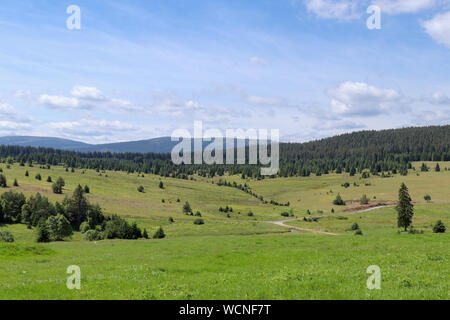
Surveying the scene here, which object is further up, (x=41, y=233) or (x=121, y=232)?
(x=41, y=233)

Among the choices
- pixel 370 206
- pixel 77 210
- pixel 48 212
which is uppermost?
pixel 48 212

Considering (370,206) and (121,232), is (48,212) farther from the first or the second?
(370,206)

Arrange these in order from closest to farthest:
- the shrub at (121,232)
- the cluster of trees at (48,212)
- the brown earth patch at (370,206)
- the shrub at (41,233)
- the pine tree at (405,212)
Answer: the shrub at (41,233), the shrub at (121,232), the pine tree at (405,212), the cluster of trees at (48,212), the brown earth patch at (370,206)

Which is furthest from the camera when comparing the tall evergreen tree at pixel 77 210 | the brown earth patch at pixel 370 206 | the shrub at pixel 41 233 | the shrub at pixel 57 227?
the brown earth patch at pixel 370 206

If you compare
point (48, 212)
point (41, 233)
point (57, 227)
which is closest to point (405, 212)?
point (41, 233)

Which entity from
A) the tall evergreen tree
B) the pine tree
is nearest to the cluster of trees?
the tall evergreen tree

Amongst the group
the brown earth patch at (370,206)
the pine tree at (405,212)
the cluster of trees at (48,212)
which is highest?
the pine tree at (405,212)

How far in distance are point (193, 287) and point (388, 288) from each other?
8.30m

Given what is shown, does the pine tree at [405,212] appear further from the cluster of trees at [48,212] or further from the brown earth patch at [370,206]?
the brown earth patch at [370,206]

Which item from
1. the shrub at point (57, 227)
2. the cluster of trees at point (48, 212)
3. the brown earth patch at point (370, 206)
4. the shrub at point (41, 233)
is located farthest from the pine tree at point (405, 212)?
the brown earth patch at point (370, 206)

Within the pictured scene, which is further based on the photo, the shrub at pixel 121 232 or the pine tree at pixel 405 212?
the pine tree at pixel 405 212

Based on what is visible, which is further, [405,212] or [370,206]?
[370,206]
